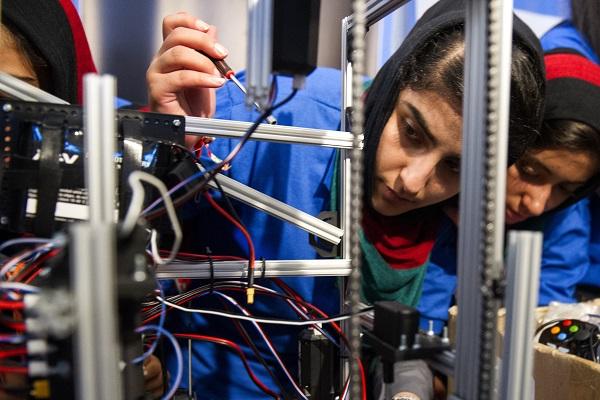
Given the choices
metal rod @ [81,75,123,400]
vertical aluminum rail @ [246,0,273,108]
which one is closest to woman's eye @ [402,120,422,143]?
vertical aluminum rail @ [246,0,273,108]

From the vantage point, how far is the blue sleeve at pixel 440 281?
130 centimetres

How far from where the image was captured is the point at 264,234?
41.4 inches

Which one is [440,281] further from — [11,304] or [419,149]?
[11,304]

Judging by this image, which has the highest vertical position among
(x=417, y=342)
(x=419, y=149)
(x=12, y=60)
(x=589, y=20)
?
(x=589, y=20)

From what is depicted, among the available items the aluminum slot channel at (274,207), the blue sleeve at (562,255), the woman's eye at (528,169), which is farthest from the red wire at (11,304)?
the blue sleeve at (562,255)

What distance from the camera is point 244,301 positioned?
1.00 metres

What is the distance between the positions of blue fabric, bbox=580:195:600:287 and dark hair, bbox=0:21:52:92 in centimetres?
192

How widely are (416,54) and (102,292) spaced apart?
0.80 m

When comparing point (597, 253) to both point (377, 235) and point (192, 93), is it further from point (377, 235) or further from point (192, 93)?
point (192, 93)

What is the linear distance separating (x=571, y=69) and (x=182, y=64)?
1.08 m

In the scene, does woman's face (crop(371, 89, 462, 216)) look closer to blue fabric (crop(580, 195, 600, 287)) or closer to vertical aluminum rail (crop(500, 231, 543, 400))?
vertical aluminum rail (crop(500, 231, 543, 400))

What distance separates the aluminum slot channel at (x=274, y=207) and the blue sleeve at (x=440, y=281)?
63 cm

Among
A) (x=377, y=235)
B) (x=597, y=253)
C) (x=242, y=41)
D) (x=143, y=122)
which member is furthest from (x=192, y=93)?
(x=597, y=253)

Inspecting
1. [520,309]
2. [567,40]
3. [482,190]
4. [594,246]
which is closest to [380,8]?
[482,190]
